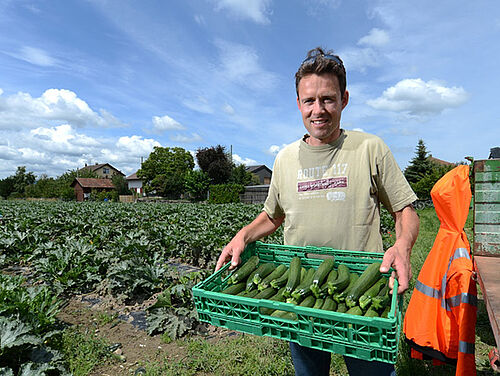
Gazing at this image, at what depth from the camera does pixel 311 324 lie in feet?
4.97

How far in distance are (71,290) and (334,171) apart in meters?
5.99

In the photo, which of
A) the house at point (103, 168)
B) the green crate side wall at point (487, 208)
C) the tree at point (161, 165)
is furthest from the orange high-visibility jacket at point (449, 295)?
the house at point (103, 168)

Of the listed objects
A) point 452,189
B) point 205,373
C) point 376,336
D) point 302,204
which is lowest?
point 205,373

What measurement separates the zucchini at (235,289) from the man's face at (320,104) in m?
1.13

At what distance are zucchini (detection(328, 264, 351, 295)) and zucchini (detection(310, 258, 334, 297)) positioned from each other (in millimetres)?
68

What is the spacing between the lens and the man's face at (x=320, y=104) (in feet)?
6.88

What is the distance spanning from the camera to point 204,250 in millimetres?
7918

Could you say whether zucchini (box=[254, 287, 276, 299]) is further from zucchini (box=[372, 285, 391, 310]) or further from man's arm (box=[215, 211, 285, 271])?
zucchini (box=[372, 285, 391, 310])

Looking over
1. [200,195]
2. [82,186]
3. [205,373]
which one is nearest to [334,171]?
[205,373]

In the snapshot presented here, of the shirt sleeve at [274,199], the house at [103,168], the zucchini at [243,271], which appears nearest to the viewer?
the zucchini at [243,271]

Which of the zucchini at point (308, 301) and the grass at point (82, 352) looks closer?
the zucchini at point (308, 301)

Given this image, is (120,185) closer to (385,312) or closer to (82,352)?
(82,352)

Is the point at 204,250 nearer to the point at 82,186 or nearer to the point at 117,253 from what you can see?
the point at 117,253

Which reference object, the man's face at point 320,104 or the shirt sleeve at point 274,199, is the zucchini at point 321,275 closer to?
the shirt sleeve at point 274,199
